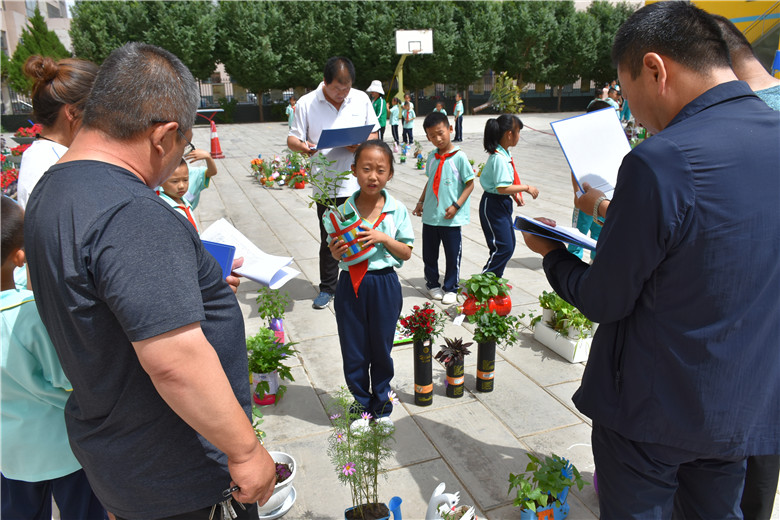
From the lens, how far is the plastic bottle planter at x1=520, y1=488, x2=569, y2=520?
2352 mm

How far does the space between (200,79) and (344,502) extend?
34.3 m

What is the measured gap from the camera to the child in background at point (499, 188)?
15.9 feet

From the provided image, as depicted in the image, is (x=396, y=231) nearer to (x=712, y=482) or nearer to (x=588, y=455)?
(x=588, y=455)

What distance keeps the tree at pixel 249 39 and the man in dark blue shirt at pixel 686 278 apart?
32.9m

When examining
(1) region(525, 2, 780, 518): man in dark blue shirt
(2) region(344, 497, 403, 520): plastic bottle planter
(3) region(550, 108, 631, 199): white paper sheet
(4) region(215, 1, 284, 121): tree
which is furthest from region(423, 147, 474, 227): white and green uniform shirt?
(4) region(215, 1, 284, 121): tree

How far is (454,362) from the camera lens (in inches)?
134

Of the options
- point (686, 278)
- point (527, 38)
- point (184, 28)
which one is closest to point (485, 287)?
point (686, 278)

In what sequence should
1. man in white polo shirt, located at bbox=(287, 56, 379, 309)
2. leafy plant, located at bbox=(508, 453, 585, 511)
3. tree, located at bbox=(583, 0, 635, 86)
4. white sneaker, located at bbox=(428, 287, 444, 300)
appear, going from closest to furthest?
leafy plant, located at bbox=(508, 453, 585, 511)
man in white polo shirt, located at bbox=(287, 56, 379, 309)
white sneaker, located at bbox=(428, 287, 444, 300)
tree, located at bbox=(583, 0, 635, 86)

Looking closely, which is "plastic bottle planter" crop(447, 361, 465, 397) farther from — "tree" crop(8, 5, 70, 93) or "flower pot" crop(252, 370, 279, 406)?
"tree" crop(8, 5, 70, 93)

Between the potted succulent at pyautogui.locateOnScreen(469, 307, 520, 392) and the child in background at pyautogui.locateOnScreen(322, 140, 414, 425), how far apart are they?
693 millimetres

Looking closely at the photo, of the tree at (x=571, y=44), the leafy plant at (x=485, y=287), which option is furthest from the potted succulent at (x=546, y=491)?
the tree at (x=571, y=44)

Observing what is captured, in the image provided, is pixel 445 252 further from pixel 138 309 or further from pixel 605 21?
pixel 605 21

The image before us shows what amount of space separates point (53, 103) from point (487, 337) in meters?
2.64

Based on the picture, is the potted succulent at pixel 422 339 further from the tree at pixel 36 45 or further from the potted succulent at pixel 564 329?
the tree at pixel 36 45
